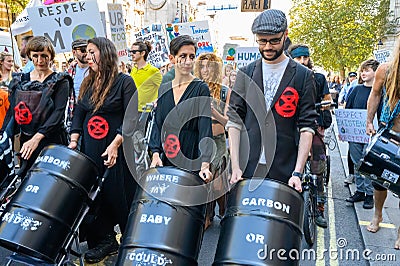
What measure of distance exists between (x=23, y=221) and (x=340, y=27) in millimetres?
25406

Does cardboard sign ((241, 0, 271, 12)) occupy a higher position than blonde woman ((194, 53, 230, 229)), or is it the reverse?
cardboard sign ((241, 0, 271, 12))

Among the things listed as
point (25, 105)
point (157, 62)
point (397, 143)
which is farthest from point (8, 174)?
point (157, 62)

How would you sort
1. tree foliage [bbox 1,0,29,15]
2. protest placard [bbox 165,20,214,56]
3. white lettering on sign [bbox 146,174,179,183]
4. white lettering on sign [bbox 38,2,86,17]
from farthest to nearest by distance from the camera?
1. tree foliage [bbox 1,0,29,15]
2. protest placard [bbox 165,20,214,56]
3. white lettering on sign [bbox 38,2,86,17]
4. white lettering on sign [bbox 146,174,179,183]

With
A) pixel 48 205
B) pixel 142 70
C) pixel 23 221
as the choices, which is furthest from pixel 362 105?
pixel 23 221

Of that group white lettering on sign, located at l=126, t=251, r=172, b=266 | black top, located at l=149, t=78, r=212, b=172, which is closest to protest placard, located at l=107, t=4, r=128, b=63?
black top, located at l=149, t=78, r=212, b=172

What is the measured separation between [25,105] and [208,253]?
6.50ft

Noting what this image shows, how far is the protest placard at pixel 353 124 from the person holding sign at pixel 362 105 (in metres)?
0.15

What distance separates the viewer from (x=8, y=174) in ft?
10.9

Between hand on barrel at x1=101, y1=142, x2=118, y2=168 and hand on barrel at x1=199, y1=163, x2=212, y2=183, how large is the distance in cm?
70

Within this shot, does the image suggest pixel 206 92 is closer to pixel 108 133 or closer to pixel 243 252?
pixel 108 133

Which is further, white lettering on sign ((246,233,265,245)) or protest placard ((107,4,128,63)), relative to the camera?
protest placard ((107,4,128,63))

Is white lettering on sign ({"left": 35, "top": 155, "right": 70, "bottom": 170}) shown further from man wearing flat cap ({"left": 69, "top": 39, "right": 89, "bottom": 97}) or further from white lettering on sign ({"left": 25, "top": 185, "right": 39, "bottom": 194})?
man wearing flat cap ({"left": 69, "top": 39, "right": 89, "bottom": 97})

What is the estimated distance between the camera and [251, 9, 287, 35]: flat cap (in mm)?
2568

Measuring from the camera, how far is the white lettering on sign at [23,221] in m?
2.57
